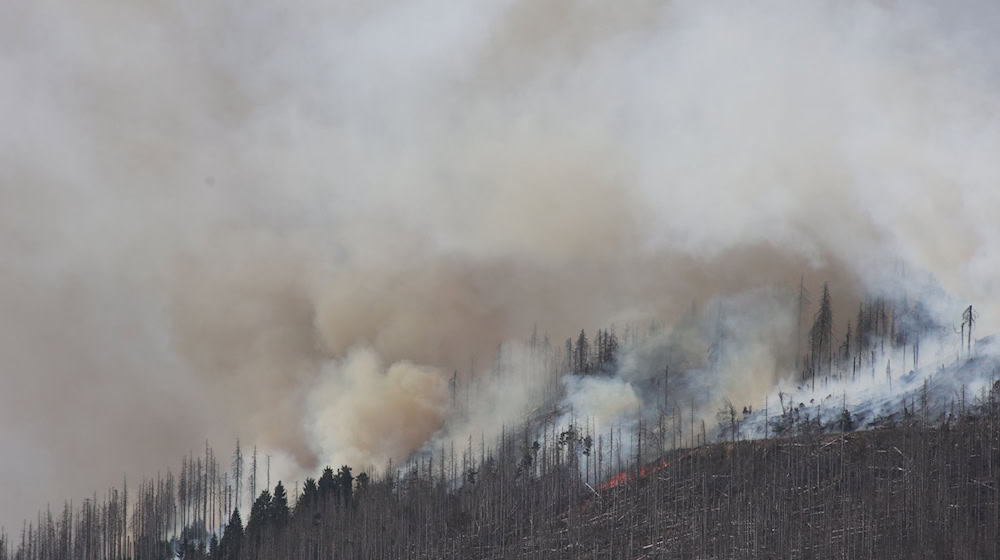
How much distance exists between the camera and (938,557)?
19938 centimetres

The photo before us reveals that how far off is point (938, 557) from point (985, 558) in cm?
578

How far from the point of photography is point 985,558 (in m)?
198
